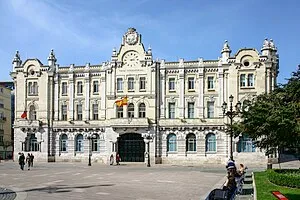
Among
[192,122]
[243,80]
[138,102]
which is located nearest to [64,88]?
[138,102]

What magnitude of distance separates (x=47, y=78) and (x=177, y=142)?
22.5m

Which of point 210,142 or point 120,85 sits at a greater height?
point 120,85

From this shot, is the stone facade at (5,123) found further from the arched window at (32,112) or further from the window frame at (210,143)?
the window frame at (210,143)

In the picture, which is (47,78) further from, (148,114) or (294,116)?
(294,116)

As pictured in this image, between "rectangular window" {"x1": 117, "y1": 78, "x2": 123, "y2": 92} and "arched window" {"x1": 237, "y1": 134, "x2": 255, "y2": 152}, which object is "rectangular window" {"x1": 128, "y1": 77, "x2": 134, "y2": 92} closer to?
"rectangular window" {"x1": 117, "y1": 78, "x2": 123, "y2": 92}

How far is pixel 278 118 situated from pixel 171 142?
35.2 meters

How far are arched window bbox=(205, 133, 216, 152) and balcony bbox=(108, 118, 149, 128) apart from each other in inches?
342

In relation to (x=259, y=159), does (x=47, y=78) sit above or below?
above

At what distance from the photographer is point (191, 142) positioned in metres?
61.3

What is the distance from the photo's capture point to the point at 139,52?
63844mm

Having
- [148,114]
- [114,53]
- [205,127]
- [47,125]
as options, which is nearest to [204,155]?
[205,127]

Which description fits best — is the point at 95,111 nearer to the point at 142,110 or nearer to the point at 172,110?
the point at 142,110

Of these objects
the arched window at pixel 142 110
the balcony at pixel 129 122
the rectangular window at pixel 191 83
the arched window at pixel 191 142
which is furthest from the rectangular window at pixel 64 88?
the arched window at pixel 191 142

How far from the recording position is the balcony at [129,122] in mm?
60969
